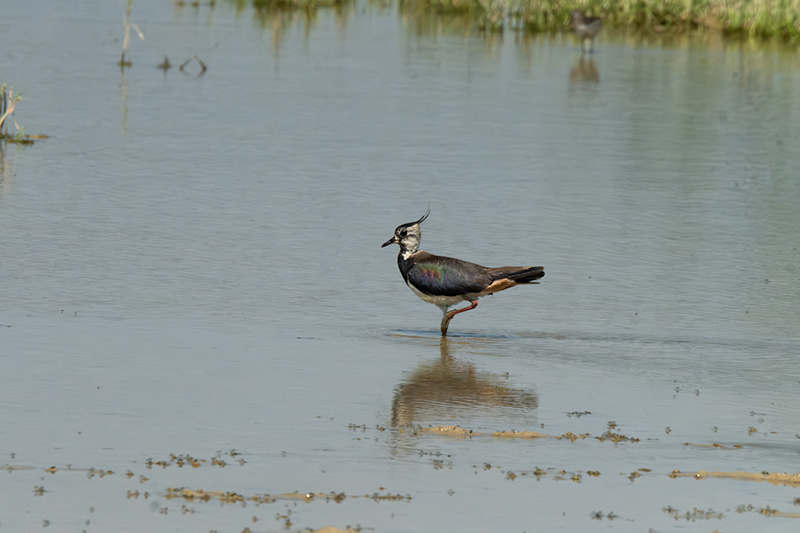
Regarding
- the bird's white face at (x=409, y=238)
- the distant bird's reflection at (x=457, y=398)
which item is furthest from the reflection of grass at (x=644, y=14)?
the distant bird's reflection at (x=457, y=398)

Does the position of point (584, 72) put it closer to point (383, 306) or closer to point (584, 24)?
point (584, 24)

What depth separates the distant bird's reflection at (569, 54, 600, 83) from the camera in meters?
24.6

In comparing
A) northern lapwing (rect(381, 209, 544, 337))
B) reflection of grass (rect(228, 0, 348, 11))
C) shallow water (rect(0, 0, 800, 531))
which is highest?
reflection of grass (rect(228, 0, 348, 11))


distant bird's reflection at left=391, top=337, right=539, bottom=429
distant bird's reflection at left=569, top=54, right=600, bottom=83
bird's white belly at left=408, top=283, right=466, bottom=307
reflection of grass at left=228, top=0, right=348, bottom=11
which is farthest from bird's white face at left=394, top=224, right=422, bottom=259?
reflection of grass at left=228, top=0, right=348, bottom=11

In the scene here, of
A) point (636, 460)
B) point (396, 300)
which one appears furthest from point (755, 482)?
point (396, 300)

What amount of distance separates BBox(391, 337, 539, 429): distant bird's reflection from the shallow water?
30mm

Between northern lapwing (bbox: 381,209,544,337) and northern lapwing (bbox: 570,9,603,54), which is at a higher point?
northern lapwing (bbox: 570,9,603,54)

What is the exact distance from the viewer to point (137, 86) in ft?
69.8

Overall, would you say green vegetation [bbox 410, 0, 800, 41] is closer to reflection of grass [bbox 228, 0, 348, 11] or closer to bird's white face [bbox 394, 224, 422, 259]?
reflection of grass [bbox 228, 0, 348, 11]

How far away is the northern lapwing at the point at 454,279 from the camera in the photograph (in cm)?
934

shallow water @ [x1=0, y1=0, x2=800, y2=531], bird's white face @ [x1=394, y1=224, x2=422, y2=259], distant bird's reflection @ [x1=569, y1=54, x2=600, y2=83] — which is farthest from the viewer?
distant bird's reflection @ [x1=569, y1=54, x2=600, y2=83]

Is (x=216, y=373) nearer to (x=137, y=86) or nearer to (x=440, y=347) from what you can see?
(x=440, y=347)

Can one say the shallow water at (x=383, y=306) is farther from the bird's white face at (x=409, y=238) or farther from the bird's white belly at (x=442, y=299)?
the bird's white face at (x=409, y=238)

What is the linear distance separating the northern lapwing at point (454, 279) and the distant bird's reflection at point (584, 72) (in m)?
15.5
